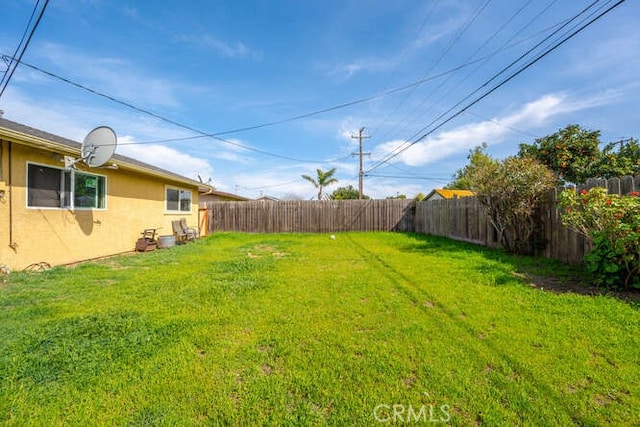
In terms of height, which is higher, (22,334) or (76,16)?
(76,16)

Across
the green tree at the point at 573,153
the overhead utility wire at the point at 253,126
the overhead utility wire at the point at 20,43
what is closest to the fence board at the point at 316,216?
the overhead utility wire at the point at 253,126

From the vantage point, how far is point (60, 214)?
577 centimetres

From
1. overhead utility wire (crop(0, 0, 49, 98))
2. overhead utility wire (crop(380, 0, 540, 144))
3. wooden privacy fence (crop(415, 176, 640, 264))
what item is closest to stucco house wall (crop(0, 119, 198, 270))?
overhead utility wire (crop(0, 0, 49, 98))

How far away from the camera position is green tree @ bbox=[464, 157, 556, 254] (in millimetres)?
5824

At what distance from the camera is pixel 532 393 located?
68.3 inches

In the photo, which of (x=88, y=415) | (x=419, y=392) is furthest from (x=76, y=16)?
(x=419, y=392)

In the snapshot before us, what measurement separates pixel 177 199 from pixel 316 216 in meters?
6.25

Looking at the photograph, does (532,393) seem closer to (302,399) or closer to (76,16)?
(302,399)

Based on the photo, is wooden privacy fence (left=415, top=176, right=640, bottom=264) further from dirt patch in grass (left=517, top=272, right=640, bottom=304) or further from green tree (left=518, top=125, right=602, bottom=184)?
green tree (left=518, top=125, right=602, bottom=184)

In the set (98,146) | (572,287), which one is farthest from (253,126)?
(572,287)

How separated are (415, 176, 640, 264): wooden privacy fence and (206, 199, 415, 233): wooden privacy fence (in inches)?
39.4

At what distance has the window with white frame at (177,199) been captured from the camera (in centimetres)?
1001

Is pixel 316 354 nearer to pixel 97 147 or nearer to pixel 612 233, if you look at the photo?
pixel 612 233

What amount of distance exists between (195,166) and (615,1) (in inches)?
829
